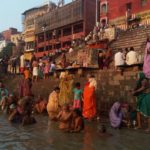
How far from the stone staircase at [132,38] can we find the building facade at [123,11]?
645 cm

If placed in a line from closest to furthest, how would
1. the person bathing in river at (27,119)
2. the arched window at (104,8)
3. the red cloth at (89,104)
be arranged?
1. the person bathing in river at (27,119)
2. the red cloth at (89,104)
3. the arched window at (104,8)

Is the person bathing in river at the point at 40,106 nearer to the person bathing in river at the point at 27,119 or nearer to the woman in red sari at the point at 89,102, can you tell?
the person bathing in river at the point at 27,119

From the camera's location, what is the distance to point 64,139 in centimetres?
993

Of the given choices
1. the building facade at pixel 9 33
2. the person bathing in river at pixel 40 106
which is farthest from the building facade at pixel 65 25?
the building facade at pixel 9 33

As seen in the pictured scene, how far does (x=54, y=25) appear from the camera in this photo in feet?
155

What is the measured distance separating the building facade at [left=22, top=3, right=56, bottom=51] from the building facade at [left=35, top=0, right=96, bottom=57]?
255cm

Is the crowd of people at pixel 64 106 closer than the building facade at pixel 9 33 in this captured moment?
Yes

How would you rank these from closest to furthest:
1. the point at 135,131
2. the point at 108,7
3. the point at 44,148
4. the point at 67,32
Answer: the point at 44,148 → the point at 135,131 → the point at 108,7 → the point at 67,32

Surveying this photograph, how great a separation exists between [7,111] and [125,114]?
6.19m

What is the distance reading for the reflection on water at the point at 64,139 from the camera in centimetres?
892

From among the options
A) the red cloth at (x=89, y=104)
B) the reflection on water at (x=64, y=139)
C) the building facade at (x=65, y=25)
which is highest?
the building facade at (x=65, y=25)

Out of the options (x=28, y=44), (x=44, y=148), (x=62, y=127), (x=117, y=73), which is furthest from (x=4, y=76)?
(x=28, y=44)

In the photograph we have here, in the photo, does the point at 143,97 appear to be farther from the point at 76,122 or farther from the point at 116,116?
the point at 76,122

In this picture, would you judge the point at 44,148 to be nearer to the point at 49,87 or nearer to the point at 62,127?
the point at 62,127
